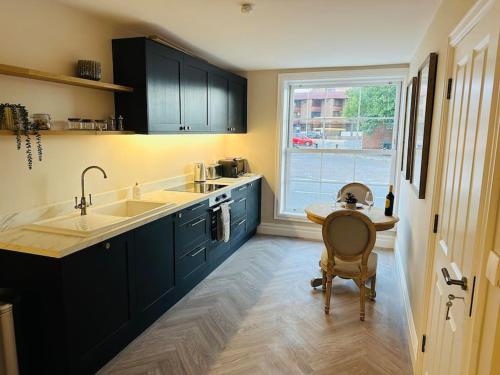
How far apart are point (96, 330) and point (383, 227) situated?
2.40 metres

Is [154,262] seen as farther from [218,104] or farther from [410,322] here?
[218,104]

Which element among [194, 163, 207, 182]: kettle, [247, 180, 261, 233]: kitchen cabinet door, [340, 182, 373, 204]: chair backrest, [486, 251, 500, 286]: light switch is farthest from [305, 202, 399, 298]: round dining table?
[486, 251, 500, 286]: light switch

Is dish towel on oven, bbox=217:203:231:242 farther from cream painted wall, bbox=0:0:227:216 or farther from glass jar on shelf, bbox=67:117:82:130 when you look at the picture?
glass jar on shelf, bbox=67:117:82:130

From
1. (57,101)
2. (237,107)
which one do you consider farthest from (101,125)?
(237,107)

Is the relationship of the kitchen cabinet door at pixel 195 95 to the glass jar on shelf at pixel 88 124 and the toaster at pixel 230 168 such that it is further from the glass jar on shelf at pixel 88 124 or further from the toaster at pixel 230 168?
the glass jar on shelf at pixel 88 124

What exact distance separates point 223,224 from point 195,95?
143cm

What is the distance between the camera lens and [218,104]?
4.18 m

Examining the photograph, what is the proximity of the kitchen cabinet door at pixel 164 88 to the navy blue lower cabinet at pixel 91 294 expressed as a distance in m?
0.86

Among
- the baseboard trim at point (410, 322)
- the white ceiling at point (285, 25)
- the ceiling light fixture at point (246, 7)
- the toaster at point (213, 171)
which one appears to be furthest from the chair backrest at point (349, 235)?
the toaster at point (213, 171)

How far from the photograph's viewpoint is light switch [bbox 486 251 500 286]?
1007 millimetres

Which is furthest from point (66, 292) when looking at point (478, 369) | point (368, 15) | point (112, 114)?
point (368, 15)

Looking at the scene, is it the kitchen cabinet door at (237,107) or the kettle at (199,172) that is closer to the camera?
the kettle at (199,172)

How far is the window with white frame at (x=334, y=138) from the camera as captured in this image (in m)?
4.60

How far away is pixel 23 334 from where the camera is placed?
1990 millimetres
